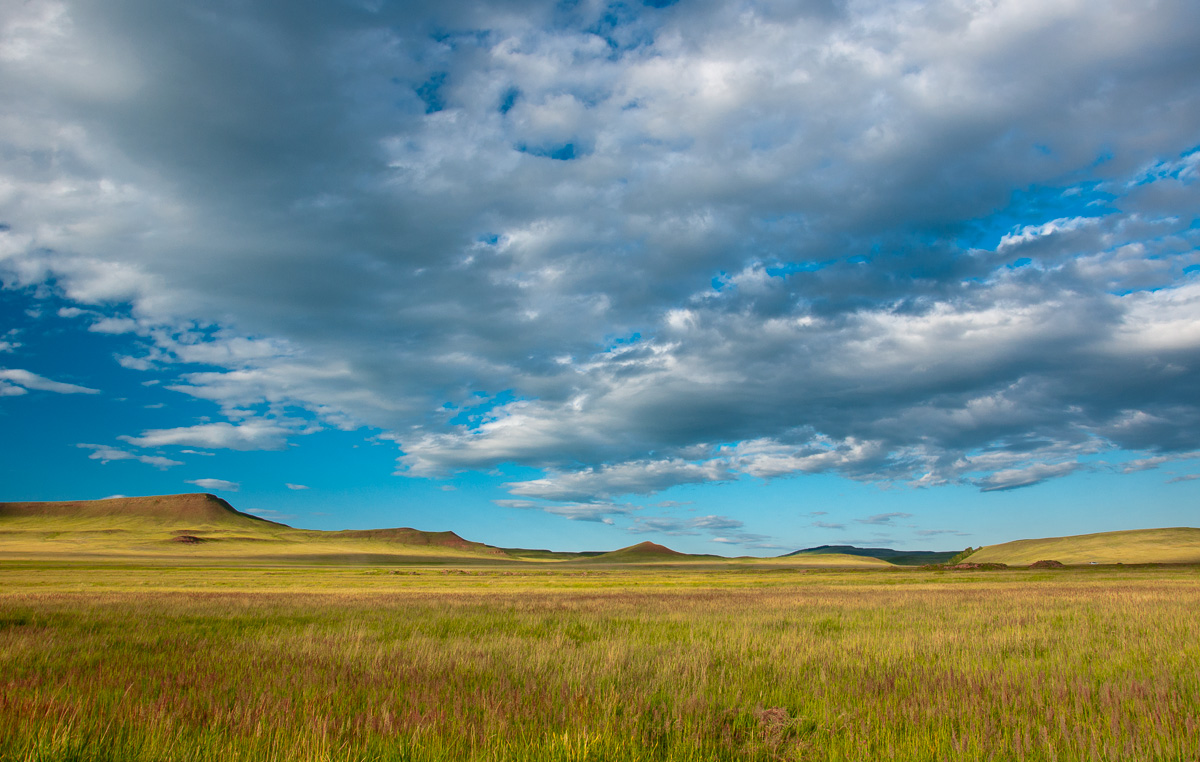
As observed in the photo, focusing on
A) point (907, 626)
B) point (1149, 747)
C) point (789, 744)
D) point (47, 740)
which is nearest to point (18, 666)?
point (47, 740)

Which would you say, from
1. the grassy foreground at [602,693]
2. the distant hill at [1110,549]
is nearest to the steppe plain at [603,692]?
the grassy foreground at [602,693]

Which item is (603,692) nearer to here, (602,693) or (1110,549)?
(602,693)

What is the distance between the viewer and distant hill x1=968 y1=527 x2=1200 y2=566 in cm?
12094

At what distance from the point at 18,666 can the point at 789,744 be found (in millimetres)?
11178

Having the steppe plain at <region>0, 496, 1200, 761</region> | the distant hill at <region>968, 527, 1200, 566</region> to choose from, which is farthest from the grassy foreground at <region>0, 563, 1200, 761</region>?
the distant hill at <region>968, 527, 1200, 566</region>

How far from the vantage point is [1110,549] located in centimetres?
13662

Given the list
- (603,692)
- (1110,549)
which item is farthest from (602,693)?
(1110,549)

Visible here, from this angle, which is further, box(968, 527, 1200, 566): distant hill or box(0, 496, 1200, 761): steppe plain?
box(968, 527, 1200, 566): distant hill

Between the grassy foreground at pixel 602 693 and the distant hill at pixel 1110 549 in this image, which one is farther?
the distant hill at pixel 1110 549

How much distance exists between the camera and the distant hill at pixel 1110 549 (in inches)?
4761

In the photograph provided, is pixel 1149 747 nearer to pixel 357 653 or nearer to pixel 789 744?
pixel 789 744

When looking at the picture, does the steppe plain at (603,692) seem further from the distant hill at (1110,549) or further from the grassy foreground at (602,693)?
the distant hill at (1110,549)

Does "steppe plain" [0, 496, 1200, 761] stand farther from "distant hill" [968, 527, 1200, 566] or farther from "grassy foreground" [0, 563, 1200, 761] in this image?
"distant hill" [968, 527, 1200, 566]

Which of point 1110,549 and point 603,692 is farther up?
point 603,692
